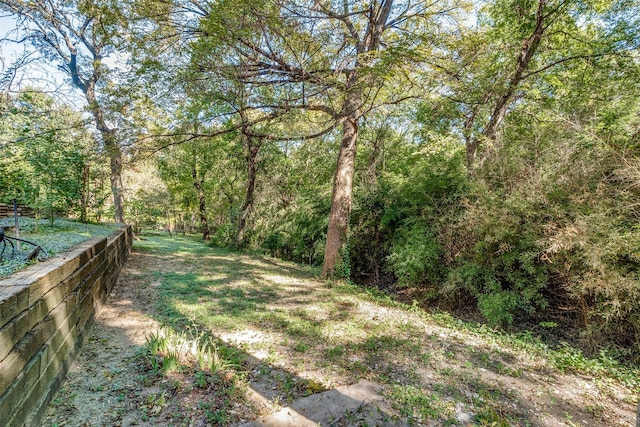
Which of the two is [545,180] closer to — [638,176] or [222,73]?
[638,176]

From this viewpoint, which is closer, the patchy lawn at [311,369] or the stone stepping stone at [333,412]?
the stone stepping stone at [333,412]

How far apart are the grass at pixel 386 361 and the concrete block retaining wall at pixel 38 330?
83 centimetres

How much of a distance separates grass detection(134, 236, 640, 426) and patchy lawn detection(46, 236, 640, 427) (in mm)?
14

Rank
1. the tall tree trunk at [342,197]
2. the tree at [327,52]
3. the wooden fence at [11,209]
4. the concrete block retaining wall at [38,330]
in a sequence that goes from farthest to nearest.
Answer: the wooden fence at [11,209] → the tall tree trunk at [342,197] → the tree at [327,52] → the concrete block retaining wall at [38,330]

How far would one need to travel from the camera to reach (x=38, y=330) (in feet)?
6.74

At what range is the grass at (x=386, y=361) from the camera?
8.11ft

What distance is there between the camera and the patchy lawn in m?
2.29

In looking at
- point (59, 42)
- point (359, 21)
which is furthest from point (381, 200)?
point (59, 42)

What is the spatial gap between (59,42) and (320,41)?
9.52 m

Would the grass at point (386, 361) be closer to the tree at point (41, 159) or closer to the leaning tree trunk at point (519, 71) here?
the tree at point (41, 159)

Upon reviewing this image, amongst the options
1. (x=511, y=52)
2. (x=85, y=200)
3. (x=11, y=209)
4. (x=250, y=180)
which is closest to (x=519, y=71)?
(x=511, y=52)

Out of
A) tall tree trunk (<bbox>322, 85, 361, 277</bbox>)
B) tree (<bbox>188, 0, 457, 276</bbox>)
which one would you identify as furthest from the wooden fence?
tall tree trunk (<bbox>322, 85, 361, 277</bbox>)

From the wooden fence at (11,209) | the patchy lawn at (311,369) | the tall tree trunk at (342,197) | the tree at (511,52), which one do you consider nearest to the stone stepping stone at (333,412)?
the patchy lawn at (311,369)

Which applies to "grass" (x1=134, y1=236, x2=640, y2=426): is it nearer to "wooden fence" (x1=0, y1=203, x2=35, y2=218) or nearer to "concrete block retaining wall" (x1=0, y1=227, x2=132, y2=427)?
"concrete block retaining wall" (x1=0, y1=227, x2=132, y2=427)
